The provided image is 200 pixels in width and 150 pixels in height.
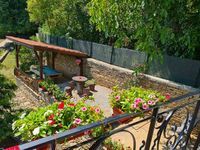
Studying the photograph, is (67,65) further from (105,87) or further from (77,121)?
(77,121)

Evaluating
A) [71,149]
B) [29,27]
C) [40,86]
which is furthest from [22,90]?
[29,27]

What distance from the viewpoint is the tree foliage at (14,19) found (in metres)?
22.1

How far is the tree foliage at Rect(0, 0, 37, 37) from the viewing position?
22125 mm

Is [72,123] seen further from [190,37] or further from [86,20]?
[86,20]

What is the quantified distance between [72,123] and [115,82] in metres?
6.59

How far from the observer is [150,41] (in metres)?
6.09

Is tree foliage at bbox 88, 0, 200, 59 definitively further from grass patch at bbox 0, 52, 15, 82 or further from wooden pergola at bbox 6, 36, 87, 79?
grass patch at bbox 0, 52, 15, 82

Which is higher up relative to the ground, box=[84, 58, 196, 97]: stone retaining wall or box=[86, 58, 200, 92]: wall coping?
box=[86, 58, 200, 92]: wall coping

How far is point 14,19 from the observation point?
74.6ft

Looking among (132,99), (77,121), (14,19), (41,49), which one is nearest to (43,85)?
(41,49)

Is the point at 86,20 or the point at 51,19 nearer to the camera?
the point at 86,20

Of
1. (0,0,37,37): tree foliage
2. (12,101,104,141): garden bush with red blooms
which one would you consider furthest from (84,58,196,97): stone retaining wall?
(0,0,37,37): tree foliage

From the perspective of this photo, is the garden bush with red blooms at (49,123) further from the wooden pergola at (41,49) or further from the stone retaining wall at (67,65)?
the stone retaining wall at (67,65)

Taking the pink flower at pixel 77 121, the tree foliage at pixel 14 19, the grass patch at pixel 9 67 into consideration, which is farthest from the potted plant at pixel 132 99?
the tree foliage at pixel 14 19
